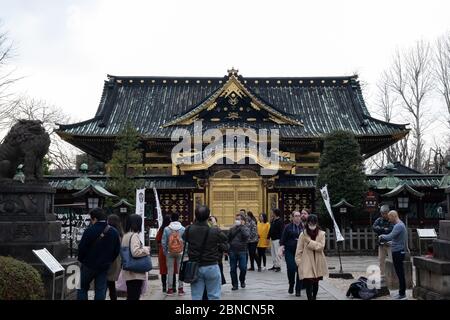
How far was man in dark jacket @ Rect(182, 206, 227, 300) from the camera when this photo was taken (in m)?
7.55

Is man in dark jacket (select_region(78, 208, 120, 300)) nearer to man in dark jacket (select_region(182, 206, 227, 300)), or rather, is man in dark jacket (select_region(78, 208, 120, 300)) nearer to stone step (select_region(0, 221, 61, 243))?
man in dark jacket (select_region(182, 206, 227, 300))

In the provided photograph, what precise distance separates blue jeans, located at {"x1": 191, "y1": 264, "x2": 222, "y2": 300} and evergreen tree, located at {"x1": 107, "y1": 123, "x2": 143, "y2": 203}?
16143 mm

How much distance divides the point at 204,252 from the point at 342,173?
16992 millimetres

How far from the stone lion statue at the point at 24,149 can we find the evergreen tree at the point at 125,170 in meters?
13.1

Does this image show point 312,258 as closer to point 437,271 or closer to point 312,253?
point 312,253

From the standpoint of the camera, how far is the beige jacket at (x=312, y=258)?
9596 millimetres

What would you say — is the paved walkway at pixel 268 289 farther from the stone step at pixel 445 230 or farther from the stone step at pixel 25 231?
the stone step at pixel 25 231

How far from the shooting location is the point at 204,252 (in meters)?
7.55


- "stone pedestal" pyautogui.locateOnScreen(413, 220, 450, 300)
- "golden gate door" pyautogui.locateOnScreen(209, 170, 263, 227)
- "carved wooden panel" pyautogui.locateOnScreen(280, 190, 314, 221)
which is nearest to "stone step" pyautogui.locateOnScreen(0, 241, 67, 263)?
"stone pedestal" pyautogui.locateOnScreen(413, 220, 450, 300)

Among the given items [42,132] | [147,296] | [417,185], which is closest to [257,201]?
[417,185]

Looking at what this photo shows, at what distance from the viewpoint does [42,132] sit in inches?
409

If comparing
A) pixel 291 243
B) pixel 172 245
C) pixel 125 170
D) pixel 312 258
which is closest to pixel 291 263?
pixel 291 243

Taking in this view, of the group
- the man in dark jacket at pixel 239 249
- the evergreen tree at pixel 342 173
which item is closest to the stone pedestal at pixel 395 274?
the man in dark jacket at pixel 239 249

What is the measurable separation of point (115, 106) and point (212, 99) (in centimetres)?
754
